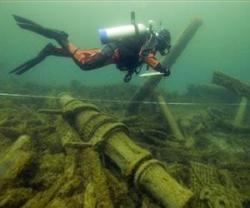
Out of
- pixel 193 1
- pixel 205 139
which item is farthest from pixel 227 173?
pixel 193 1

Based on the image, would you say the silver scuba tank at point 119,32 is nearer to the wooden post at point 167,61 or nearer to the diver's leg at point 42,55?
the diver's leg at point 42,55

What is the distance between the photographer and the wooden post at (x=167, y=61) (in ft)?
31.1

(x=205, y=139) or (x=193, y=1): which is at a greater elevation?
(x=205, y=139)

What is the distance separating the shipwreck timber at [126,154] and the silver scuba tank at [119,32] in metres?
1.48

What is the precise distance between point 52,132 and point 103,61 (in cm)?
196

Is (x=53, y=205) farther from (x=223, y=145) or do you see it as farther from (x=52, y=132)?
(x=223, y=145)

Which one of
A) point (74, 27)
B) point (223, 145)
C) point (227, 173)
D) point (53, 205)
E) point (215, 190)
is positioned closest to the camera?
point (53, 205)

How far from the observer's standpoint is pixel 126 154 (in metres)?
4.99

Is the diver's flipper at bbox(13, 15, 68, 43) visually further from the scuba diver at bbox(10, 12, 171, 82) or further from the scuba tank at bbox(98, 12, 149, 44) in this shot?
the scuba tank at bbox(98, 12, 149, 44)

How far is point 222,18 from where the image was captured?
14412 centimetres

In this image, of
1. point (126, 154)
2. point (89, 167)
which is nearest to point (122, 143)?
point (126, 154)

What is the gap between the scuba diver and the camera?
634cm

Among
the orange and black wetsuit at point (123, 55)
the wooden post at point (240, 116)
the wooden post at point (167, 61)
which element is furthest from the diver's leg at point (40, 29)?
the wooden post at point (240, 116)

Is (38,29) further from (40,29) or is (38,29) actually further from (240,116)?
(240,116)
